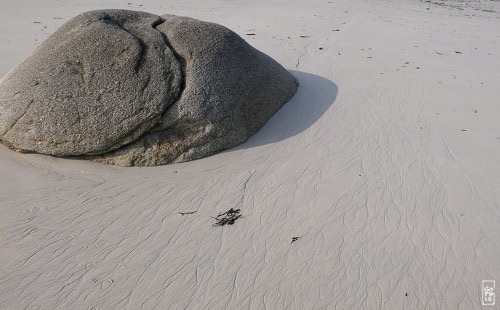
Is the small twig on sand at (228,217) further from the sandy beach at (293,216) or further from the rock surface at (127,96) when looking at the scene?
the rock surface at (127,96)

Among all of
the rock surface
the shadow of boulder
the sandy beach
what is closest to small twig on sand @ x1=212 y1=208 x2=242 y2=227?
the sandy beach

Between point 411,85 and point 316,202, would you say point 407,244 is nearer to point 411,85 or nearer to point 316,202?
point 316,202

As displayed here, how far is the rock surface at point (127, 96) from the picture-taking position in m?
4.82

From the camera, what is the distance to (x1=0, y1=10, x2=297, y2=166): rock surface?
4.82m

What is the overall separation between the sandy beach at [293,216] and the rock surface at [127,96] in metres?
0.23

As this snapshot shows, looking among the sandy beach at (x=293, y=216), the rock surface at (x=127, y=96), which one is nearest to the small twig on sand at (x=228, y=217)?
the sandy beach at (x=293, y=216)

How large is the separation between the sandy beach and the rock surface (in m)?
0.23

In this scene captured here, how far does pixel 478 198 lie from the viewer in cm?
479

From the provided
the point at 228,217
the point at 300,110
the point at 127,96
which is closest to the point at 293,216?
the point at 228,217

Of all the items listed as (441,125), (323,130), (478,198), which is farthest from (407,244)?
(441,125)

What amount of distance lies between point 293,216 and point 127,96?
231 centimetres

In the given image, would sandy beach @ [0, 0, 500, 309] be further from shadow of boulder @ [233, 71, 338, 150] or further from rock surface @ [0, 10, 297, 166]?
rock surface @ [0, 10, 297, 166]

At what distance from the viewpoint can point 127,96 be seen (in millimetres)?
Answer: 4867

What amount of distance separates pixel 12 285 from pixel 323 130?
165 inches
